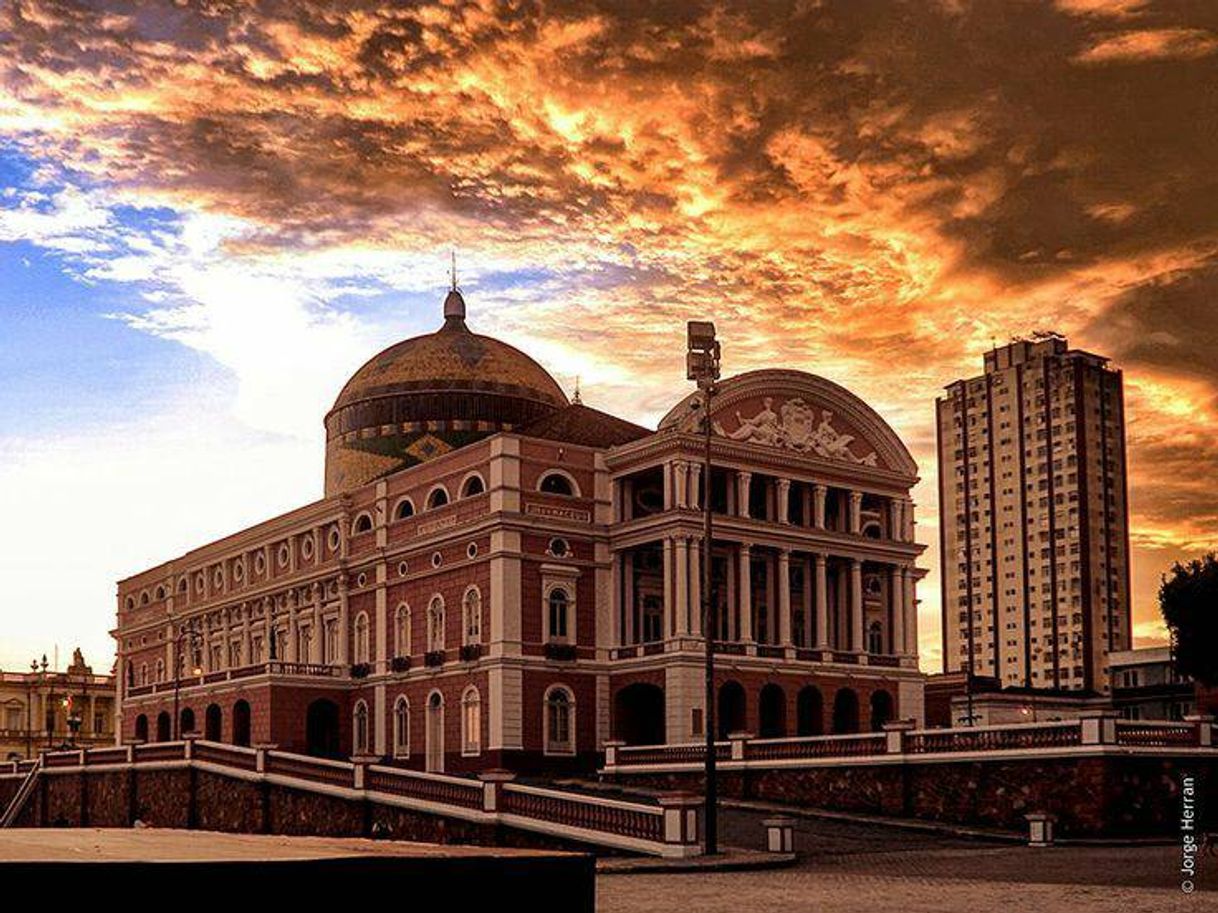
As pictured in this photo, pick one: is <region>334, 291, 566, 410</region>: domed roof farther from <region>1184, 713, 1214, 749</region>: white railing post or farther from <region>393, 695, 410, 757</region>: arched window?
<region>1184, 713, 1214, 749</region>: white railing post

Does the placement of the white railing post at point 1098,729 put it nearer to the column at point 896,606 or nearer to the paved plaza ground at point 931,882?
the paved plaza ground at point 931,882

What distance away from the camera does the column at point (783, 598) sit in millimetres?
60906

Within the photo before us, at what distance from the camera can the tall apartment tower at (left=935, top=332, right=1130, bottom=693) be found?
141875 mm

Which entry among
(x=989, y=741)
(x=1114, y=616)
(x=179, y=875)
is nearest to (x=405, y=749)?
(x=989, y=741)

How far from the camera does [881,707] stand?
64.1m

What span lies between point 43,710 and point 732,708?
242ft

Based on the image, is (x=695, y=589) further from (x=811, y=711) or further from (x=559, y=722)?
(x=811, y=711)

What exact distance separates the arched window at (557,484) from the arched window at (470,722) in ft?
24.8

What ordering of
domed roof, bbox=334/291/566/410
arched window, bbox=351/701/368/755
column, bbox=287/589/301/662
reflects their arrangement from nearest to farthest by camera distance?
arched window, bbox=351/701/368/755 < column, bbox=287/589/301/662 < domed roof, bbox=334/291/566/410

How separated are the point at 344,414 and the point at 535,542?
21.5m

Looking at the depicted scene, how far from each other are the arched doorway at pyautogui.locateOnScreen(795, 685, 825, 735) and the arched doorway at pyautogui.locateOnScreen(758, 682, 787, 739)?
119cm

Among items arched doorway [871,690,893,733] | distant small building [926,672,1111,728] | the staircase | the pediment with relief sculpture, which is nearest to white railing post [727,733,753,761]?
the pediment with relief sculpture

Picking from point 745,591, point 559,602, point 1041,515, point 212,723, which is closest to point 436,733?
point 559,602

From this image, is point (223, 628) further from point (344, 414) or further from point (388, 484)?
point (388, 484)
